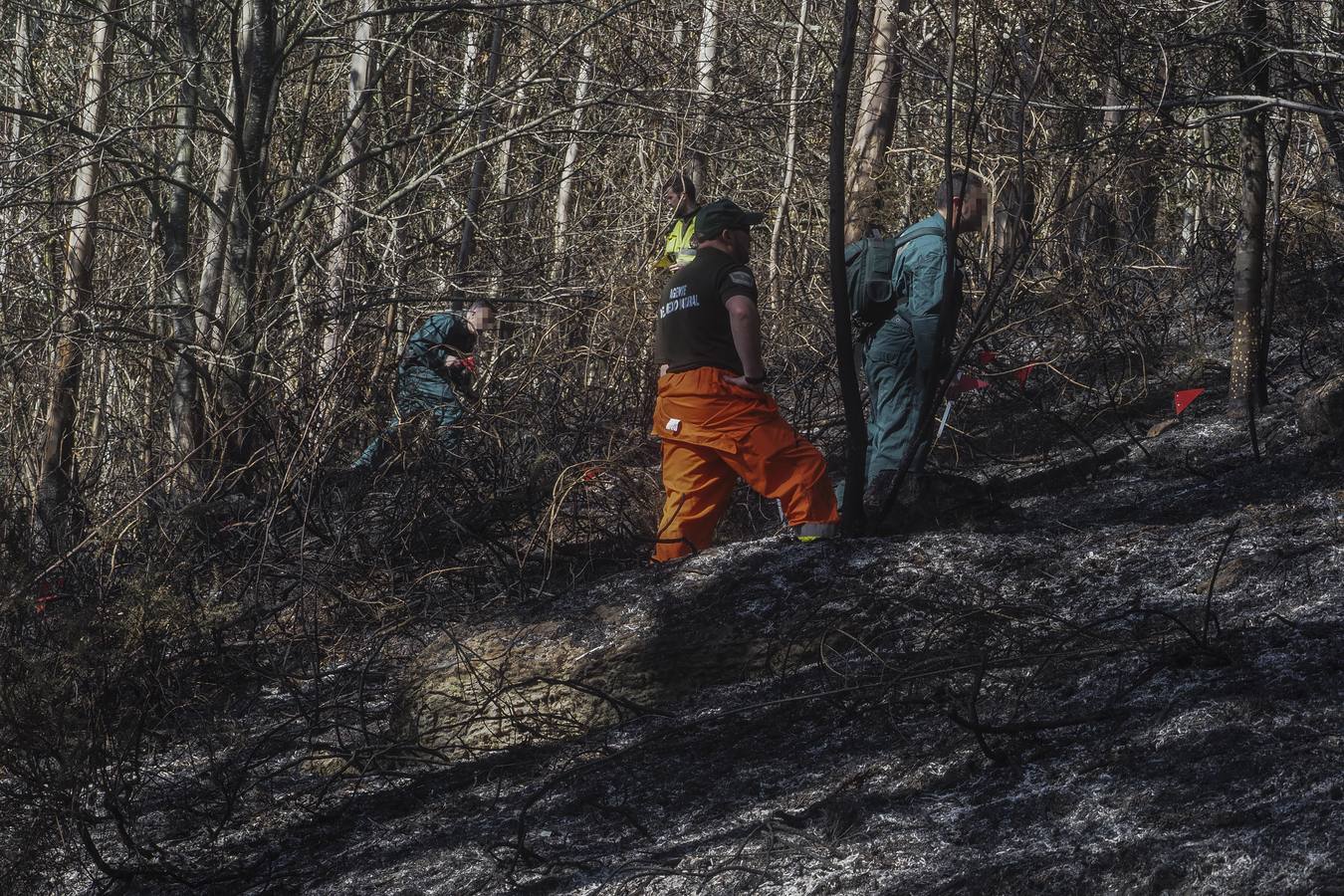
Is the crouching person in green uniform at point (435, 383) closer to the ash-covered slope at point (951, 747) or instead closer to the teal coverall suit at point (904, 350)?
the ash-covered slope at point (951, 747)

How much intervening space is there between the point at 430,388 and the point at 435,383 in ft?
Answer: 0.14

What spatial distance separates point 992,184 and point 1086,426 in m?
1.51

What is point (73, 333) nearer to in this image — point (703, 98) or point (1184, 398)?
point (703, 98)

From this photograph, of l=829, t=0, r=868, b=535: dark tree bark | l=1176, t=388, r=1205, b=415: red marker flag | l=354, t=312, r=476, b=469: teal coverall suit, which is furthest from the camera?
l=1176, t=388, r=1205, b=415: red marker flag

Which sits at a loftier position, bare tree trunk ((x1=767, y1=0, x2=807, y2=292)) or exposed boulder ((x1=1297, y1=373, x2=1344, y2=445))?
bare tree trunk ((x1=767, y1=0, x2=807, y2=292))

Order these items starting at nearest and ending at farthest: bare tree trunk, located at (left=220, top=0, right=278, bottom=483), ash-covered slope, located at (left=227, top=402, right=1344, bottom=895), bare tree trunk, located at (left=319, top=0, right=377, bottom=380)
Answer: ash-covered slope, located at (left=227, top=402, right=1344, bottom=895), bare tree trunk, located at (left=319, top=0, right=377, bottom=380), bare tree trunk, located at (left=220, top=0, right=278, bottom=483)

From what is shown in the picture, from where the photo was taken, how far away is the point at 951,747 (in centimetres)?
358

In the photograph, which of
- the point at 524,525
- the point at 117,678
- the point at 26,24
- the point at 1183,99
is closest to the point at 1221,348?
the point at 1183,99

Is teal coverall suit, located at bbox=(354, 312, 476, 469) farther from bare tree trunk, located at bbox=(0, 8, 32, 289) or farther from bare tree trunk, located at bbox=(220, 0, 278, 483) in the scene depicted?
bare tree trunk, located at bbox=(0, 8, 32, 289)

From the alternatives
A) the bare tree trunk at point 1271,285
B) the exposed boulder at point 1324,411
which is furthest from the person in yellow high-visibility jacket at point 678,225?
the exposed boulder at point 1324,411

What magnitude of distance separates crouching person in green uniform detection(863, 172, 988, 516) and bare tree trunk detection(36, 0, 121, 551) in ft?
11.6

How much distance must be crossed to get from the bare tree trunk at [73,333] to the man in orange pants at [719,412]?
103 inches

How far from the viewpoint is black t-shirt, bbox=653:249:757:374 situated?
527cm

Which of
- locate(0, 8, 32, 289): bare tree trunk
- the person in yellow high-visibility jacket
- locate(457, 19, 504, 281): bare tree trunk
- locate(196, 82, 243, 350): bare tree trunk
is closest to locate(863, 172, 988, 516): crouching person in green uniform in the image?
the person in yellow high-visibility jacket
